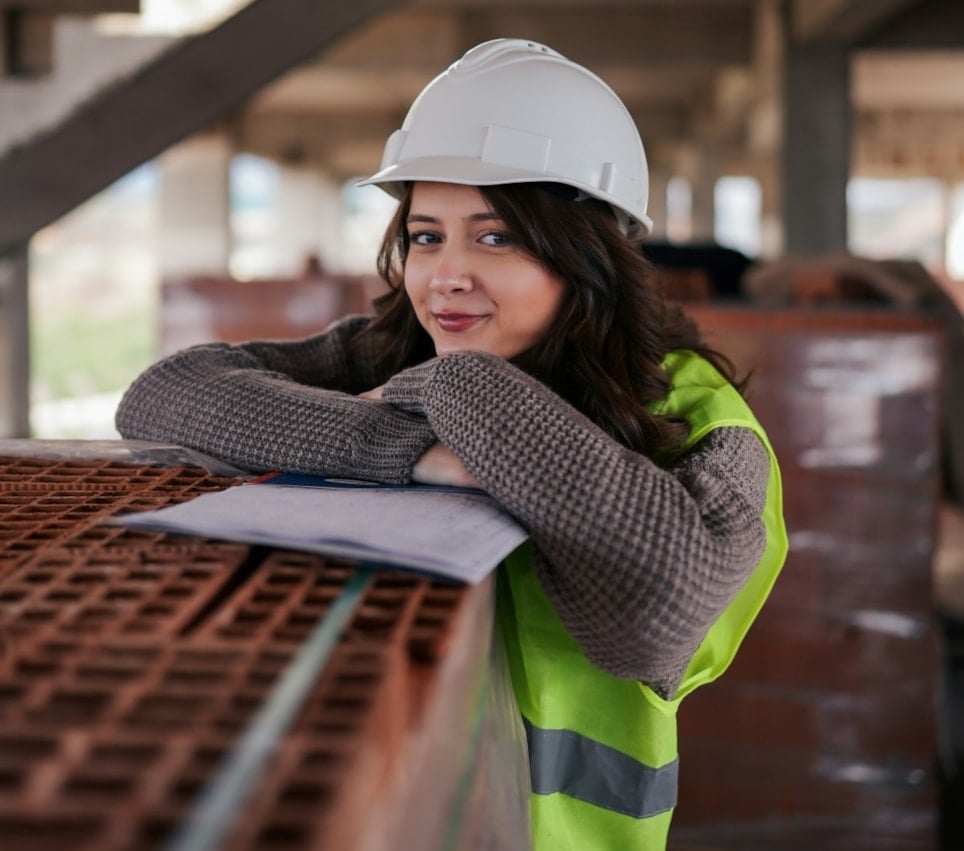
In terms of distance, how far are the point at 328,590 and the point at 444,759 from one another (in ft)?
0.68

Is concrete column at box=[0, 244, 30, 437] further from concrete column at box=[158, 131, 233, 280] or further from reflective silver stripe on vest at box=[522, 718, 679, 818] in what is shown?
concrete column at box=[158, 131, 233, 280]

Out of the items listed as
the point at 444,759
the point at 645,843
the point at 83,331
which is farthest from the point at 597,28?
the point at 83,331

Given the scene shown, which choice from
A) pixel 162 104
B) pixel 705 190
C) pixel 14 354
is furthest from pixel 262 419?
pixel 705 190

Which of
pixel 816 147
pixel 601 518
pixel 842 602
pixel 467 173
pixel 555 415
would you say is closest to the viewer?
pixel 601 518

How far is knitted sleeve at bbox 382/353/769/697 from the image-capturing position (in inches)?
55.8

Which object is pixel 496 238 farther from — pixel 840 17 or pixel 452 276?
pixel 840 17

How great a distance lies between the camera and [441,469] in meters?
1.66

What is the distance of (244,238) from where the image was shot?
39375mm

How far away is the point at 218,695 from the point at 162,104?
15.4 ft

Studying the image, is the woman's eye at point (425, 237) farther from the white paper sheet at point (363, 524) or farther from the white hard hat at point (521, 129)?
the white paper sheet at point (363, 524)

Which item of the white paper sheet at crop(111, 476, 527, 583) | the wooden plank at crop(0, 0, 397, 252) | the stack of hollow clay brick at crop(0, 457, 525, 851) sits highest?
the wooden plank at crop(0, 0, 397, 252)

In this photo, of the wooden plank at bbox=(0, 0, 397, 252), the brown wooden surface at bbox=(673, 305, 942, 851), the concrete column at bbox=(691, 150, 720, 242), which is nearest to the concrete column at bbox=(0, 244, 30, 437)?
the wooden plank at bbox=(0, 0, 397, 252)

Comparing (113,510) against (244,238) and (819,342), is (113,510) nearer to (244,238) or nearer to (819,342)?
(819,342)

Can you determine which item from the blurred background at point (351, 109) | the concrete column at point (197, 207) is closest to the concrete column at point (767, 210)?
the blurred background at point (351, 109)
